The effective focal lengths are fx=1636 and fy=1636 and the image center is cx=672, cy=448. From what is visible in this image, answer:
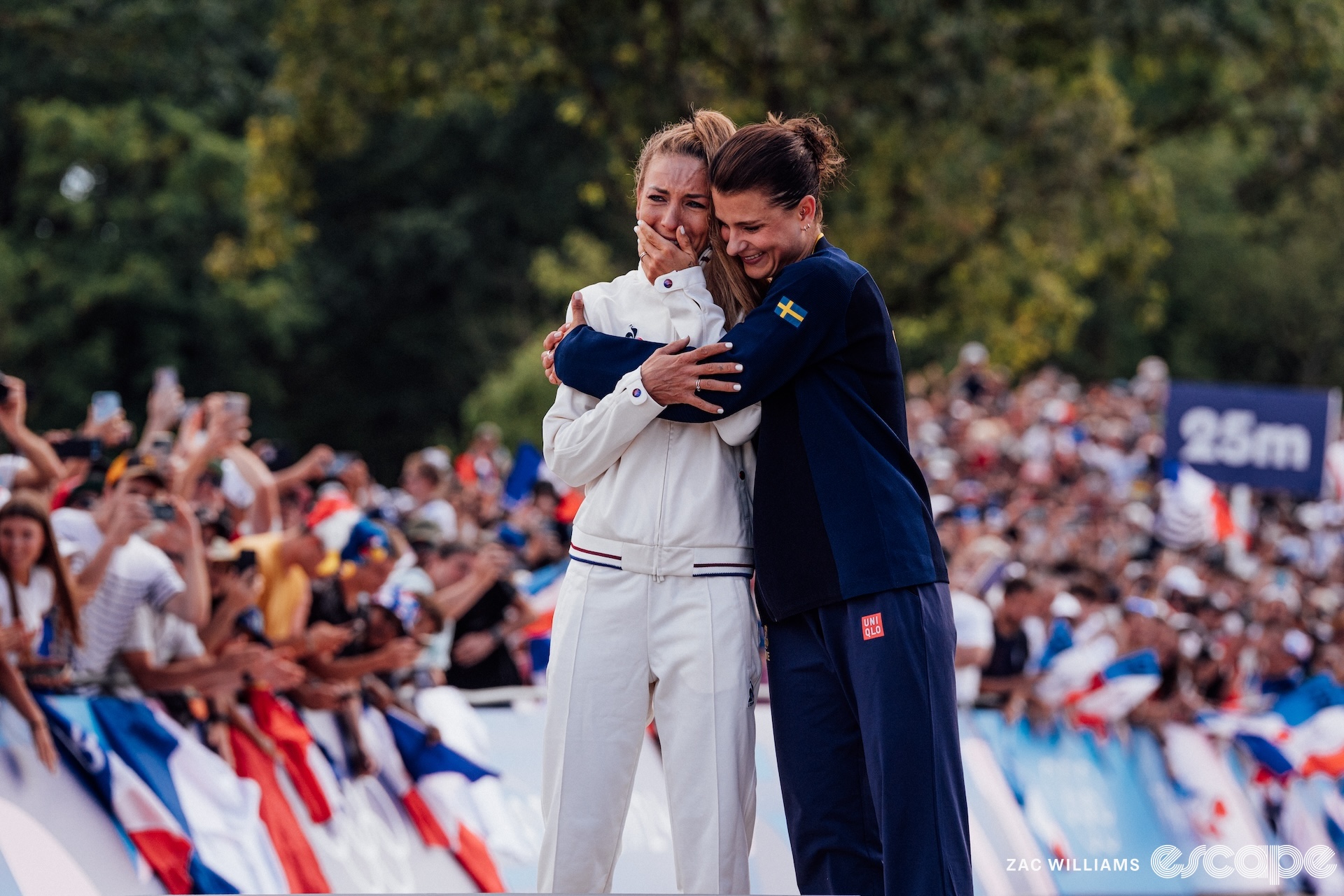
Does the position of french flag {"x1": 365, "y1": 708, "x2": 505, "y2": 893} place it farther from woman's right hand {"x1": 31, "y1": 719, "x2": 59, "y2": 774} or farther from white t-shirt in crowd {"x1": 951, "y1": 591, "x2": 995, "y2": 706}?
white t-shirt in crowd {"x1": 951, "y1": 591, "x2": 995, "y2": 706}

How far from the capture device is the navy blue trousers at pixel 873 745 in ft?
12.5

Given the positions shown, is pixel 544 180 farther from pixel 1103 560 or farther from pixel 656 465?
pixel 656 465

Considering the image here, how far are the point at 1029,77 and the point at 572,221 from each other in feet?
56.8

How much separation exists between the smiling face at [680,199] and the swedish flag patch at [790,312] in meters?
0.33

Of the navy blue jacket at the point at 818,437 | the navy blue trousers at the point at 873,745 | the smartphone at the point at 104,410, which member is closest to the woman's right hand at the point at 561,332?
the navy blue jacket at the point at 818,437

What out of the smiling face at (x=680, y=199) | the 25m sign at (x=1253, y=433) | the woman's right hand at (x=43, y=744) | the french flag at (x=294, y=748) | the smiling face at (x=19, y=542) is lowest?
the 25m sign at (x=1253, y=433)

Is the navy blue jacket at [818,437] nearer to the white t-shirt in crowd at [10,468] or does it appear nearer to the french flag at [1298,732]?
the white t-shirt in crowd at [10,468]

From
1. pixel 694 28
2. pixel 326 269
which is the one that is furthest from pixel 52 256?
pixel 694 28

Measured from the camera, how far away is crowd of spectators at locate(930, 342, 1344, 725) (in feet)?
34.2

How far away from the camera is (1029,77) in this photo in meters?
17.0

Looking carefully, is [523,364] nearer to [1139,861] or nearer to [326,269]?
[326,269]

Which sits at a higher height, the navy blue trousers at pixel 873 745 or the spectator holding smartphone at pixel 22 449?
Answer: the spectator holding smartphone at pixel 22 449

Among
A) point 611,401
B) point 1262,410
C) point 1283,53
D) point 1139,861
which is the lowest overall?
point 1139,861

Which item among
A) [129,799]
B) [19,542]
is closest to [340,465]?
[19,542]
